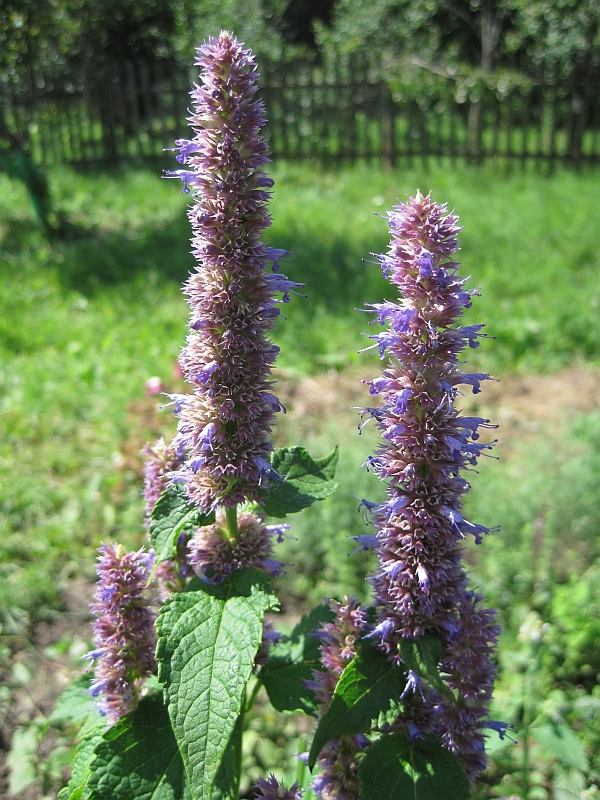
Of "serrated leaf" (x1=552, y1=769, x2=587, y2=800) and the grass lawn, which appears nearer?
"serrated leaf" (x1=552, y1=769, x2=587, y2=800)

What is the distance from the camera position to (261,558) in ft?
5.12

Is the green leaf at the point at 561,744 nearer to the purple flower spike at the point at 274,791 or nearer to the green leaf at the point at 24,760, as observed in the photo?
the purple flower spike at the point at 274,791

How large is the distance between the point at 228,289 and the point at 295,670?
2.86ft

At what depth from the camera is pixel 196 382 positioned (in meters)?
1.35

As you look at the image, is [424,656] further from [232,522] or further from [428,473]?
[232,522]

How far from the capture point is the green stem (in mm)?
1467

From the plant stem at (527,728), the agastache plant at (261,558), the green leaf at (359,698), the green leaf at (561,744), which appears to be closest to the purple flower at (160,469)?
the agastache plant at (261,558)

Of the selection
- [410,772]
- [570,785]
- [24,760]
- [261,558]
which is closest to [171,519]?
[261,558]

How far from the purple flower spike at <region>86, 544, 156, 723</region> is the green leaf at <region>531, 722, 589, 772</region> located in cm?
145

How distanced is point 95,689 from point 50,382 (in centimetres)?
380

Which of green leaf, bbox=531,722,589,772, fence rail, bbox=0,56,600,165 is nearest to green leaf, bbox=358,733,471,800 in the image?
green leaf, bbox=531,722,589,772

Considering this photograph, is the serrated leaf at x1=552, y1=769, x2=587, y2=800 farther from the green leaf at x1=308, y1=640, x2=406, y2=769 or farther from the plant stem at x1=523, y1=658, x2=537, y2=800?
the green leaf at x1=308, y1=640, x2=406, y2=769

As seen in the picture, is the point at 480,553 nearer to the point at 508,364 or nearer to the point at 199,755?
the point at 508,364

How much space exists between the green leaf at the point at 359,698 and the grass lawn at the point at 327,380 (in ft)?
1.55
